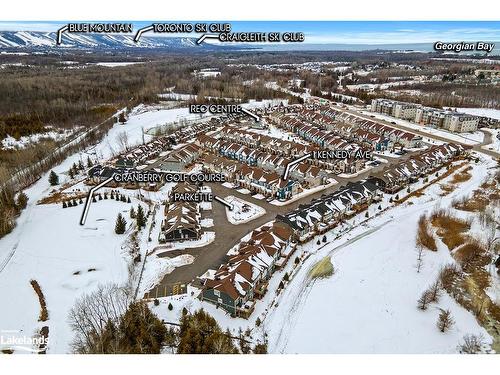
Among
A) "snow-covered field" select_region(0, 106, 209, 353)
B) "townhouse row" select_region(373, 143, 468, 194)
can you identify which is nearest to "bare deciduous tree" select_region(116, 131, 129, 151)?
"snow-covered field" select_region(0, 106, 209, 353)

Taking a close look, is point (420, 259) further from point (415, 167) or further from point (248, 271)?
point (415, 167)

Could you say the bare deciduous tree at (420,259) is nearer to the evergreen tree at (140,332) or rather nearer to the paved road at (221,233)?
the paved road at (221,233)

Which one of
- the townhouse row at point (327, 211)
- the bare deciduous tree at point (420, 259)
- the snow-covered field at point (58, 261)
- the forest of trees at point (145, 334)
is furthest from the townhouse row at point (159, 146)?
the bare deciduous tree at point (420, 259)

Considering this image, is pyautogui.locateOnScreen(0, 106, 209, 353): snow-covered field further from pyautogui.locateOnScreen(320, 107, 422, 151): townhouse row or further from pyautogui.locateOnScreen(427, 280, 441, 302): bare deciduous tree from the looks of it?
pyautogui.locateOnScreen(320, 107, 422, 151): townhouse row

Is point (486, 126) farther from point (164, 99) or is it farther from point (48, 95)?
point (48, 95)

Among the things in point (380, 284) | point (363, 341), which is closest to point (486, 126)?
point (380, 284)

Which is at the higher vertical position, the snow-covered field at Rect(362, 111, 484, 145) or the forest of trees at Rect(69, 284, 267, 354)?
the snow-covered field at Rect(362, 111, 484, 145)
